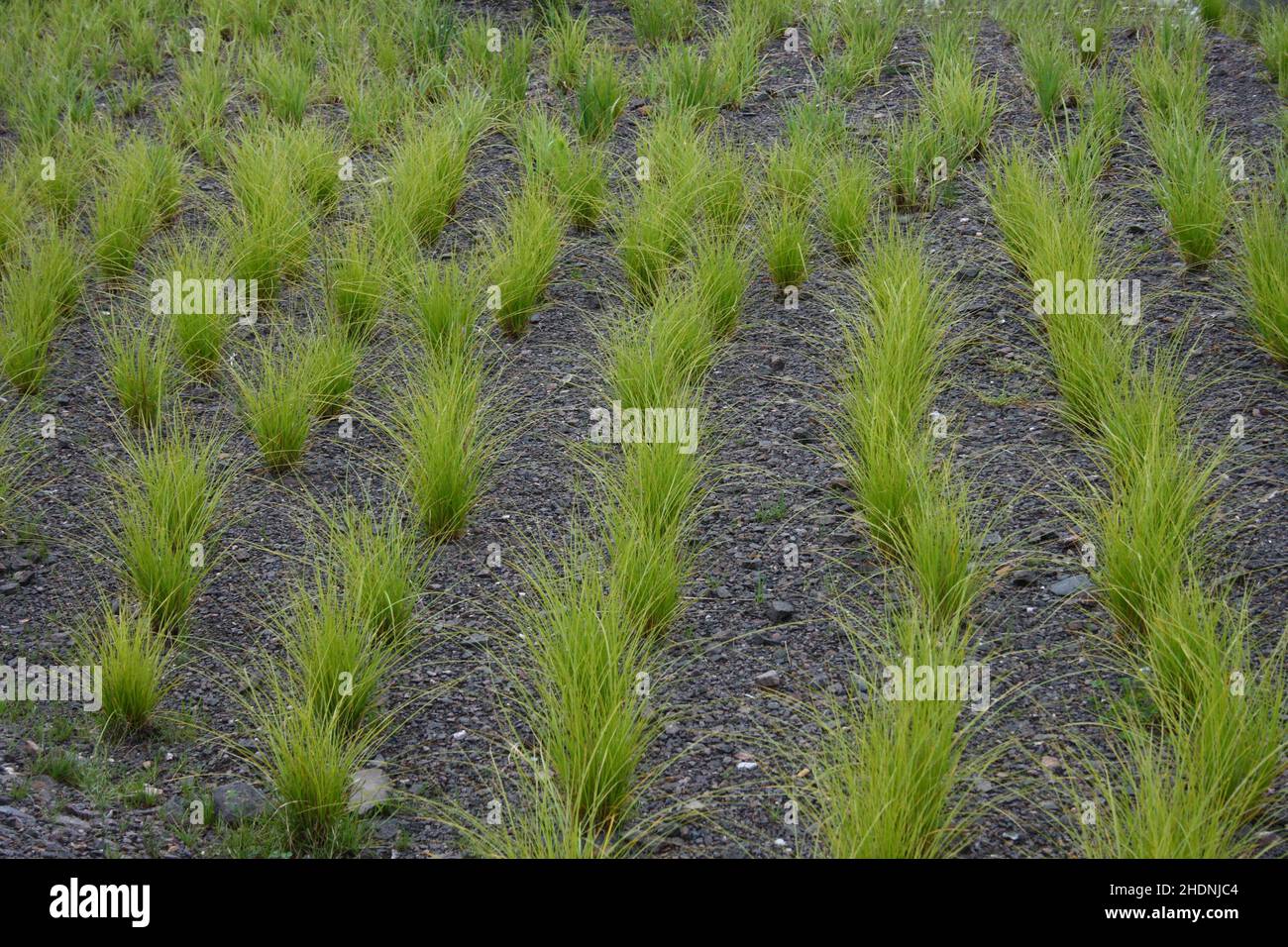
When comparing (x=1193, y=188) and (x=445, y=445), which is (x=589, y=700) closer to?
(x=445, y=445)

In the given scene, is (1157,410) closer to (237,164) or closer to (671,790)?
(671,790)

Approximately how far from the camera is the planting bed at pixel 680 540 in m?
3.24

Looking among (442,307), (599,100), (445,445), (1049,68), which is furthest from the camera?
(599,100)

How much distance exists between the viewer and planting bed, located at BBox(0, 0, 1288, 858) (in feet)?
10.6

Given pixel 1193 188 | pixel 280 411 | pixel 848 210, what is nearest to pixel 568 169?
pixel 848 210

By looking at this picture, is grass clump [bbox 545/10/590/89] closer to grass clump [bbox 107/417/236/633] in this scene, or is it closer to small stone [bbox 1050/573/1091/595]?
grass clump [bbox 107/417/236/633]

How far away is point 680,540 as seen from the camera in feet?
13.4

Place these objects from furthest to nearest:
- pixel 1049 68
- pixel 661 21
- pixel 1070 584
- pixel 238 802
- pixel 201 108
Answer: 1. pixel 661 21
2. pixel 201 108
3. pixel 1049 68
4. pixel 1070 584
5. pixel 238 802

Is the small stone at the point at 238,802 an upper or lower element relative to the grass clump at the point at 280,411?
lower

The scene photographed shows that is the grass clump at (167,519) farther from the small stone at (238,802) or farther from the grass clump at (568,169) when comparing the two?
the grass clump at (568,169)

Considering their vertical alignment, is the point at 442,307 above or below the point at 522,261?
below

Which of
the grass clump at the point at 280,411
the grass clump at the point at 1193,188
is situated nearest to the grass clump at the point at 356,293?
the grass clump at the point at 280,411

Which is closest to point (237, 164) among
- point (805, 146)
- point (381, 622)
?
point (805, 146)

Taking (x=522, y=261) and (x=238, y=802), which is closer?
(x=238, y=802)
